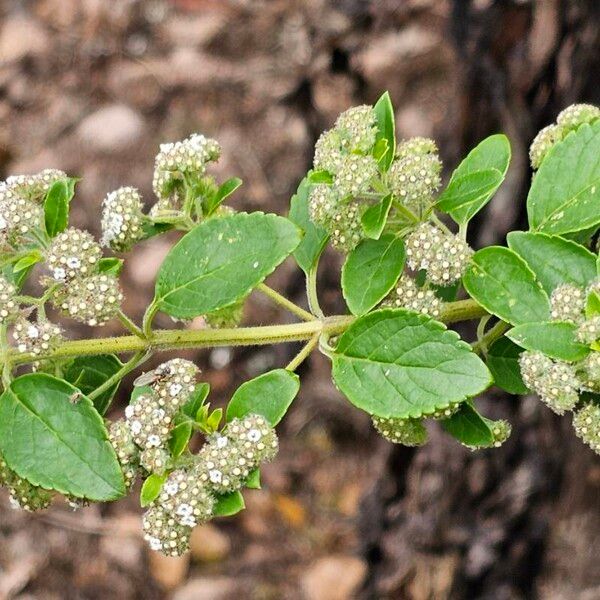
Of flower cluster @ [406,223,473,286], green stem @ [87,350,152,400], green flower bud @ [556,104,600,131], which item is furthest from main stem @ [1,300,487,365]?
green flower bud @ [556,104,600,131]

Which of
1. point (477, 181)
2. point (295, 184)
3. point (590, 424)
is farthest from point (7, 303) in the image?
point (295, 184)

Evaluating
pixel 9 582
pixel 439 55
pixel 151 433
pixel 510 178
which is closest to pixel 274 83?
pixel 439 55

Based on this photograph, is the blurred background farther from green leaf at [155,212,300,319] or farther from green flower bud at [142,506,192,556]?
green flower bud at [142,506,192,556]

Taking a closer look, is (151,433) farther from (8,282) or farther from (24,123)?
(24,123)

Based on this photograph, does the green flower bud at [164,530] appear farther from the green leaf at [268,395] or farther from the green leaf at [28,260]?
the green leaf at [28,260]

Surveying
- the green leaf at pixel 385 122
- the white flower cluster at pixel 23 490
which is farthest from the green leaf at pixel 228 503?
the green leaf at pixel 385 122
